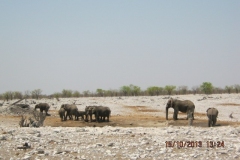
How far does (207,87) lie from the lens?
7512cm

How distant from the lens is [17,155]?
450 inches

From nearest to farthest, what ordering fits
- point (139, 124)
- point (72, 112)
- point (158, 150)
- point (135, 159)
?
point (135, 159) → point (158, 150) → point (139, 124) → point (72, 112)

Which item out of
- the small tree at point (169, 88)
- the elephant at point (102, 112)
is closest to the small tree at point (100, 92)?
the small tree at point (169, 88)

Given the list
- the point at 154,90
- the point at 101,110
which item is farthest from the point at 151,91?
the point at 101,110

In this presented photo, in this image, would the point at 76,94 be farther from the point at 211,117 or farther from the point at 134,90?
the point at 211,117

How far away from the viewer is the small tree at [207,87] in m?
74.2

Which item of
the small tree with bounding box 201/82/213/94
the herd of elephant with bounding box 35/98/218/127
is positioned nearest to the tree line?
the small tree with bounding box 201/82/213/94

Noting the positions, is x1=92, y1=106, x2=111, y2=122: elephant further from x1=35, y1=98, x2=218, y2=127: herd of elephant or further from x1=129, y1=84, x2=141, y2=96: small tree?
x1=129, y1=84, x2=141, y2=96: small tree

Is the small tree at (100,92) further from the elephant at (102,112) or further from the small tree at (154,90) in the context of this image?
the elephant at (102,112)

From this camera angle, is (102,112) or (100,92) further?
(100,92)

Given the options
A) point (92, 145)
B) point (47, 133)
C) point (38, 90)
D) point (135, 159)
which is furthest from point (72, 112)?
point (38, 90)

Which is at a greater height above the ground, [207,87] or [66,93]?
[207,87]

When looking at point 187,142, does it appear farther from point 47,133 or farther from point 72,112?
point 72,112

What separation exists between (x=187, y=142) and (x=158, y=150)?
1.41m
